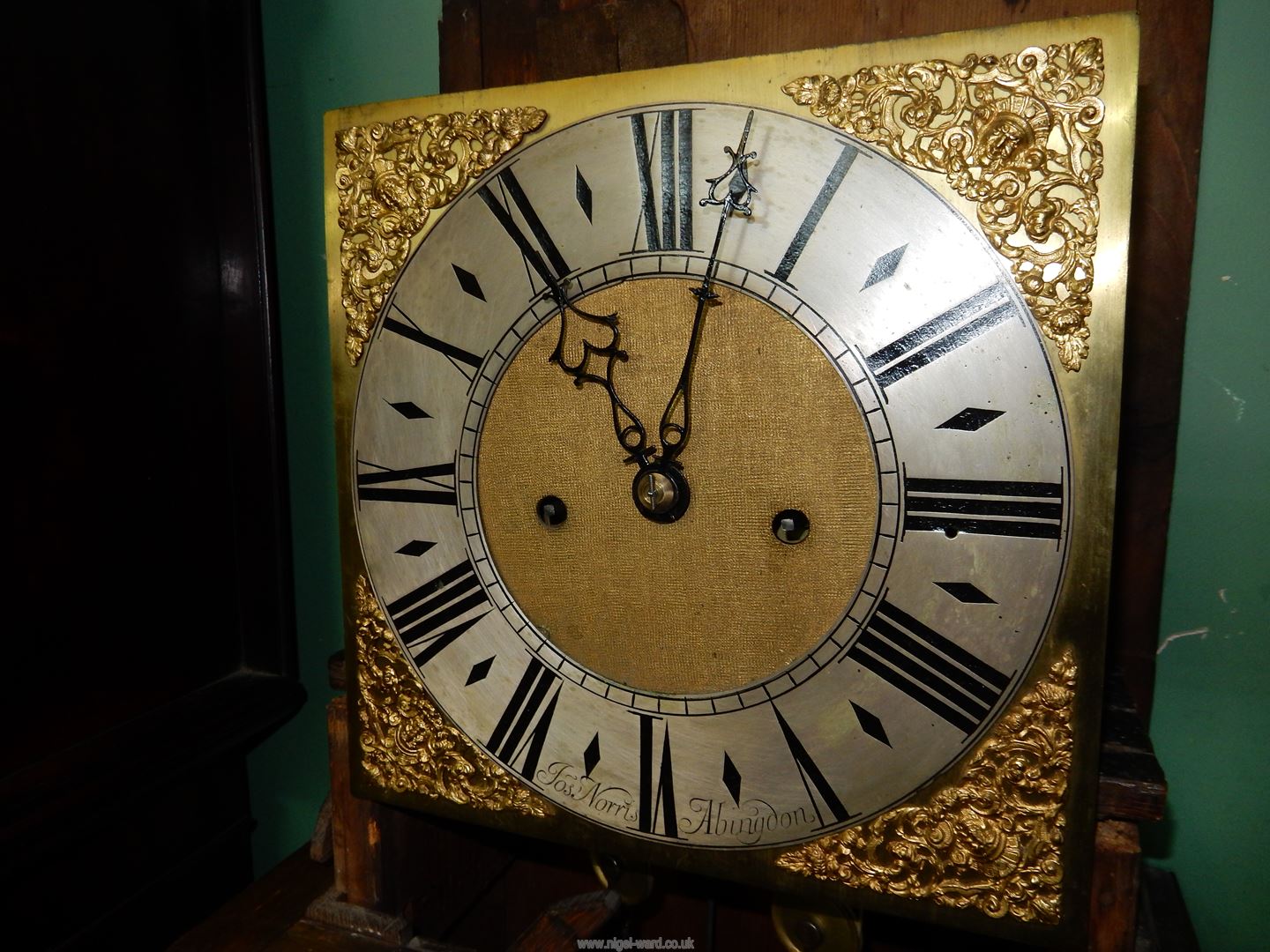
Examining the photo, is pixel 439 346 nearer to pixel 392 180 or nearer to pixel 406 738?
pixel 392 180

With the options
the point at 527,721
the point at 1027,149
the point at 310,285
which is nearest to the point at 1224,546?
the point at 1027,149

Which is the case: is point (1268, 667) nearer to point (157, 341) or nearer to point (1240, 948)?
point (1240, 948)

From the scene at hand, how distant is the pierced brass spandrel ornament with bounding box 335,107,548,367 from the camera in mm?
803

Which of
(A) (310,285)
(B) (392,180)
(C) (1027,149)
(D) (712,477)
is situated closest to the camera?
(C) (1027,149)

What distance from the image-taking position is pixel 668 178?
72 centimetres

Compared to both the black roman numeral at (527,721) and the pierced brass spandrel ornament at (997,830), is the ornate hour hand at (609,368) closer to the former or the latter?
the black roman numeral at (527,721)

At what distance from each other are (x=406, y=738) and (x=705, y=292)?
1.84ft

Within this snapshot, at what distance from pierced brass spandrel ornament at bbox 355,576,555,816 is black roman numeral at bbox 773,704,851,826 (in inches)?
11.5

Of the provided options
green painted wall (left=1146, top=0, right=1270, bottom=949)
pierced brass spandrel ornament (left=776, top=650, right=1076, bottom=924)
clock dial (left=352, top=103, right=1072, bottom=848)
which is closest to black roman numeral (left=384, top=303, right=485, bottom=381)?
clock dial (left=352, top=103, right=1072, bottom=848)

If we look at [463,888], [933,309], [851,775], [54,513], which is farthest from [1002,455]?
[54,513]

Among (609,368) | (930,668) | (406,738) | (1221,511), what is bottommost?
(406,738)

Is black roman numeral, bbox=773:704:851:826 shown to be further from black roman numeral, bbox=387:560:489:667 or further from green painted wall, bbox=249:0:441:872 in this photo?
green painted wall, bbox=249:0:441:872

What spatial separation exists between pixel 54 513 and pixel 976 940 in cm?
125

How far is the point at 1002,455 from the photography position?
0.65 metres
